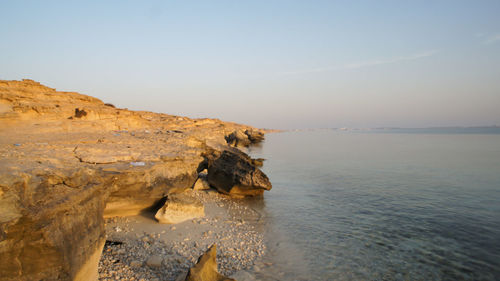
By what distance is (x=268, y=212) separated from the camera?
12.5 meters

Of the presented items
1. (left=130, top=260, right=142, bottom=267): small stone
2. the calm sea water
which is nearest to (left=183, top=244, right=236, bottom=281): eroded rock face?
the calm sea water

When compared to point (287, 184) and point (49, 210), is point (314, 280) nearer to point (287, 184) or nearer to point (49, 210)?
point (49, 210)

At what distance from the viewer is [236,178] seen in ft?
47.4

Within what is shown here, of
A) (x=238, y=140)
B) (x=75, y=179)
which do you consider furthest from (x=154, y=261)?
(x=238, y=140)

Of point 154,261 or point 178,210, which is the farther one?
point 178,210

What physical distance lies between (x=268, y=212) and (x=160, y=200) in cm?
516

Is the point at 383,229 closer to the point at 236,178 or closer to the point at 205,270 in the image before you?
the point at 236,178

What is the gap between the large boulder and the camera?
569 inches

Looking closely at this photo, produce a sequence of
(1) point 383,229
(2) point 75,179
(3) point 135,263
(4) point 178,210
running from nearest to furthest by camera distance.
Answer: (2) point 75,179, (3) point 135,263, (4) point 178,210, (1) point 383,229

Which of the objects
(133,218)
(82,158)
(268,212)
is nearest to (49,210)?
(82,158)

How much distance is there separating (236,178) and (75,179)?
372 inches

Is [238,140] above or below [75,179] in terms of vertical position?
below

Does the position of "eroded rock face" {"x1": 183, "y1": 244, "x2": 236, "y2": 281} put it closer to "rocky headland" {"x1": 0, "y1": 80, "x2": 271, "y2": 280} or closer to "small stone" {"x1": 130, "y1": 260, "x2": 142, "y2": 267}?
"rocky headland" {"x1": 0, "y1": 80, "x2": 271, "y2": 280}

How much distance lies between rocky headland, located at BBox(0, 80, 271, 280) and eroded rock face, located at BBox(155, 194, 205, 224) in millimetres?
375
